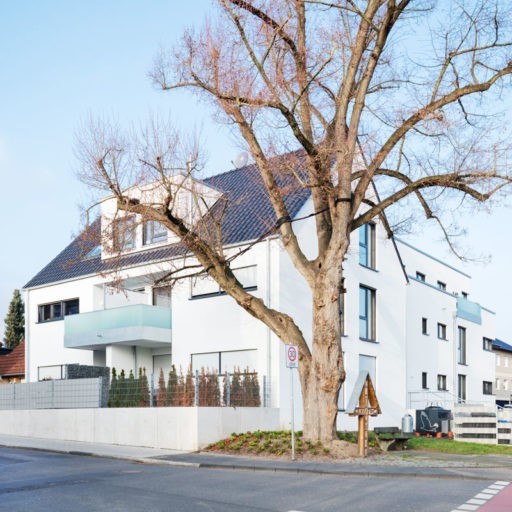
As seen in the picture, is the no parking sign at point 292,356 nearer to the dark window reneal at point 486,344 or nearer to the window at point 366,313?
the window at point 366,313

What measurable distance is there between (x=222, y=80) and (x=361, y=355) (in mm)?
14084

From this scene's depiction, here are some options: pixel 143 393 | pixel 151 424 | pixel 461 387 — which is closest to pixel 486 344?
pixel 461 387

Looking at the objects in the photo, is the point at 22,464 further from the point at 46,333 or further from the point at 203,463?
the point at 46,333

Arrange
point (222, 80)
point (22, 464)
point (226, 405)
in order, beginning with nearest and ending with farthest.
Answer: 1. point (22, 464)
2. point (222, 80)
3. point (226, 405)

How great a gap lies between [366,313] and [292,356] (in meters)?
13.2

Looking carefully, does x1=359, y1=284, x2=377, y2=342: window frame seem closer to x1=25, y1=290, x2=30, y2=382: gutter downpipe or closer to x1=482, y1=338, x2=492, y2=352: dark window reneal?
x1=25, y1=290, x2=30, y2=382: gutter downpipe

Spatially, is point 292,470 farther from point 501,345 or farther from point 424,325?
point 501,345

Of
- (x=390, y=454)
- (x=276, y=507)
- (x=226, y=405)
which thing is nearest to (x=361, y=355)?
(x=226, y=405)

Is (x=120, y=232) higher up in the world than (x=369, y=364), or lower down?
higher up

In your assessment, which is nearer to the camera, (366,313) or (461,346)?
(366,313)

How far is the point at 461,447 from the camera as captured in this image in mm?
21250

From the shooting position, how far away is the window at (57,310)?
31391mm

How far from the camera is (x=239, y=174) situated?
3077 centimetres

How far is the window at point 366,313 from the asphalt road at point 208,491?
14.4 meters
